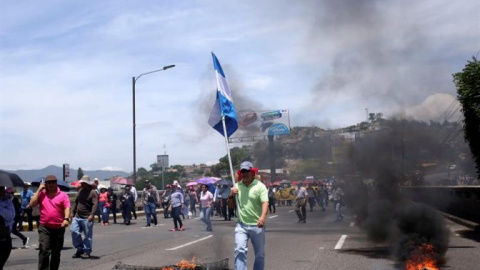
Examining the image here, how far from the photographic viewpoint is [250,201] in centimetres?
717

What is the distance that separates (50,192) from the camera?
8.52 m

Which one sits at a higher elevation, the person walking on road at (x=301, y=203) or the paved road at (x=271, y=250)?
the person walking on road at (x=301, y=203)

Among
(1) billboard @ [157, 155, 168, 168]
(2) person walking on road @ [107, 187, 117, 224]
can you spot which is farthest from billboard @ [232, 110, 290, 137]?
(2) person walking on road @ [107, 187, 117, 224]

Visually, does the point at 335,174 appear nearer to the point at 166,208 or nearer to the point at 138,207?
the point at 166,208

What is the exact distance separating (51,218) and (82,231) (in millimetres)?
3578

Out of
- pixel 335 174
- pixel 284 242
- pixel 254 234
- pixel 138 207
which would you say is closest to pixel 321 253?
pixel 284 242

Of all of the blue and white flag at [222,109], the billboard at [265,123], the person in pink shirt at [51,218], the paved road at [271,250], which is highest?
the billboard at [265,123]

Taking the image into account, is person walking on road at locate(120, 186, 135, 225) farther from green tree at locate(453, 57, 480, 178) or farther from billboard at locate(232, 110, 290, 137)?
billboard at locate(232, 110, 290, 137)

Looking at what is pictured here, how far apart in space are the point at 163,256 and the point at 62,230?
375 centimetres

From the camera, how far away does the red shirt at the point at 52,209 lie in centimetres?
838

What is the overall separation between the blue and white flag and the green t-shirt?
4.35 ft

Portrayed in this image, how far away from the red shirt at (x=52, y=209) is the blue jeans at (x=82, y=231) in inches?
127

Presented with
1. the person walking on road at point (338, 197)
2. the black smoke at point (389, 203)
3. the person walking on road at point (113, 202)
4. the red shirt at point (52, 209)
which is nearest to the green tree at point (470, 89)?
the black smoke at point (389, 203)

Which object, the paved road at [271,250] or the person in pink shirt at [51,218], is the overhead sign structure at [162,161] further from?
the person in pink shirt at [51,218]
